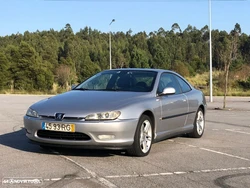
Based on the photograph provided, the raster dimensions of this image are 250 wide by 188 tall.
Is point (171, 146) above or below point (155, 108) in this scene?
below

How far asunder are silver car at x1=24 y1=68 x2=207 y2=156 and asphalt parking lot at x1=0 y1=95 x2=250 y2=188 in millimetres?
280

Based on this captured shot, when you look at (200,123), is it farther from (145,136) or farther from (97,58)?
(97,58)

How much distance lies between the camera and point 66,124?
233 inches

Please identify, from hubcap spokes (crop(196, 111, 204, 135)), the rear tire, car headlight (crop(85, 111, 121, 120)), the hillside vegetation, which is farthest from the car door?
the hillside vegetation

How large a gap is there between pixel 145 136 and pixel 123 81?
129cm

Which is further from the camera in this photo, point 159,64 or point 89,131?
point 159,64

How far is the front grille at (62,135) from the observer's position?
19.5ft

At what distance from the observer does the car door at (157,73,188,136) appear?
7.09m

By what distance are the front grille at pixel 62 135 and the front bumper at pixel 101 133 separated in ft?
0.15

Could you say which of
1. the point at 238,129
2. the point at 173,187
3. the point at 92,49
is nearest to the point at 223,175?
the point at 173,187

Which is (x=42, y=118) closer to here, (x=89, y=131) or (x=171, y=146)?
(x=89, y=131)

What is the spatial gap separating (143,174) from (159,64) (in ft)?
281

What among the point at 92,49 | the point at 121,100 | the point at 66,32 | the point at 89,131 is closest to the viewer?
the point at 89,131

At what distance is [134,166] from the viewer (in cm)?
578
